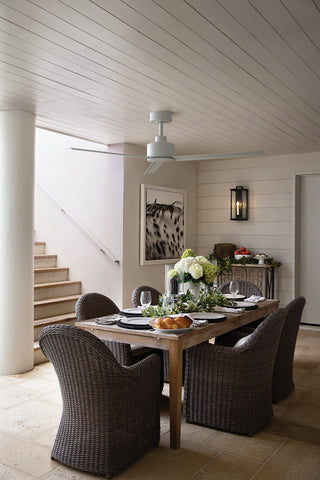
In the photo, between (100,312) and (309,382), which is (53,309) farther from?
(309,382)

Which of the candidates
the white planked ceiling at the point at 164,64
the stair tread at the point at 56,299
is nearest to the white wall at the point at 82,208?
the stair tread at the point at 56,299

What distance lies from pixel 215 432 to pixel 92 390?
1079 mm

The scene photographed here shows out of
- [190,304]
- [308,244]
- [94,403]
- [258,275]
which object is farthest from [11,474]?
[308,244]

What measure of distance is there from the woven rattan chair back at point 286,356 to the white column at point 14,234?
2.40 meters

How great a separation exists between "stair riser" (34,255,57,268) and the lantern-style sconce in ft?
8.49

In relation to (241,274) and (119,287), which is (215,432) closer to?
(119,287)

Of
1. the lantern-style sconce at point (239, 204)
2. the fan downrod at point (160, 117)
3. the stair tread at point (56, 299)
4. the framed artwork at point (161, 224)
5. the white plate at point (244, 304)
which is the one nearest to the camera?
the white plate at point (244, 304)

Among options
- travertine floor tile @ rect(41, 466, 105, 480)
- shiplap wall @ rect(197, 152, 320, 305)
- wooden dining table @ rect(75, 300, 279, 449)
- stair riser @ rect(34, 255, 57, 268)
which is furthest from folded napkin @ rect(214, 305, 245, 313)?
stair riser @ rect(34, 255, 57, 268)

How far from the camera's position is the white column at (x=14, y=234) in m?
4.51

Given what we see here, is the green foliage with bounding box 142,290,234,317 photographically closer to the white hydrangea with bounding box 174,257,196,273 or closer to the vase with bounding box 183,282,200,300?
the vase with bounding box 183,282,200,300

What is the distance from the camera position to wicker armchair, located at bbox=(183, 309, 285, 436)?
3.14 meters

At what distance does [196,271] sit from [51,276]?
302 centimetres

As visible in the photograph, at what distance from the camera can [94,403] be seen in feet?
8.56

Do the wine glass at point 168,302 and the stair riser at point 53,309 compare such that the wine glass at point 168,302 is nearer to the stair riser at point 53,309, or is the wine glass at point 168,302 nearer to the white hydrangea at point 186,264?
the white hydrangea at point 186,264
